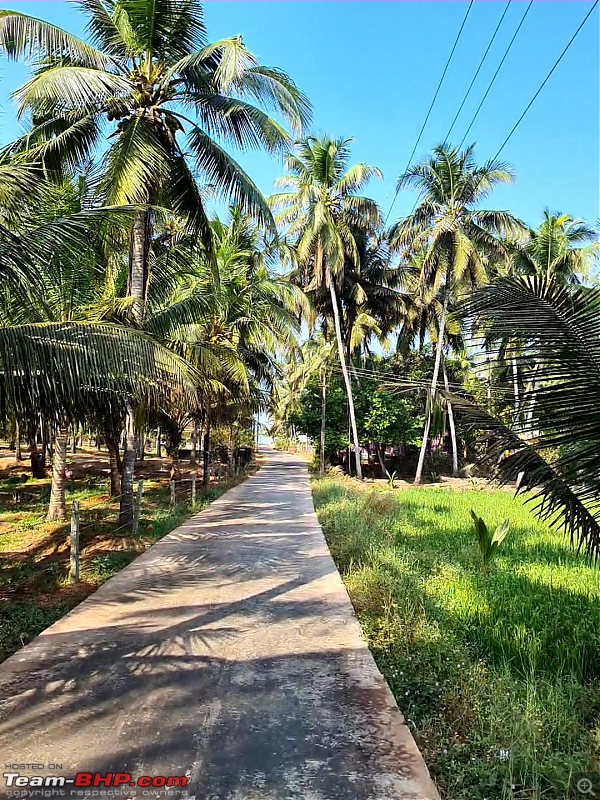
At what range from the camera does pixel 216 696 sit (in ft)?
12.7

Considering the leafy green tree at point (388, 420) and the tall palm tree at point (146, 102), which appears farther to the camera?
the leafy green tree at point (388, 420)

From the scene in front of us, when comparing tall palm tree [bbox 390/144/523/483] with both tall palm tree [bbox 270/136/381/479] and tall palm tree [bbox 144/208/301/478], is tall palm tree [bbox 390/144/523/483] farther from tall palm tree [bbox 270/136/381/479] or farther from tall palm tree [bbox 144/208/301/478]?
tall palm tree [bbox 144/208/301/478]

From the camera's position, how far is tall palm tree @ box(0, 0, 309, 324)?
8258 millimetres

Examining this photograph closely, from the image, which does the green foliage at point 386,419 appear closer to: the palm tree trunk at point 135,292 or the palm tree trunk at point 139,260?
the palm tree trunk at point 135,292

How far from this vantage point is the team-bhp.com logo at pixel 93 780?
9.43 feet

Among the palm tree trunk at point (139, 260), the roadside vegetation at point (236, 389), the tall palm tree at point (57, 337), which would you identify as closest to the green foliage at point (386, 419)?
the roadside vegetation at point (236, 389)

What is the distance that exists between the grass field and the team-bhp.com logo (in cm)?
204

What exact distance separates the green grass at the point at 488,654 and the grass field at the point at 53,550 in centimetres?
324

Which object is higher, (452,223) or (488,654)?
(452,223)

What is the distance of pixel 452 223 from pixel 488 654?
67.4ft

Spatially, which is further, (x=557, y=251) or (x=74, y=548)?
(x=557, y=251)

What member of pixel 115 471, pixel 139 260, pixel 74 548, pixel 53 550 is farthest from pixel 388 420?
pixel 74 548

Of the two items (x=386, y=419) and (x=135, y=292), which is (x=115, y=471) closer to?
(x=135, y=292)

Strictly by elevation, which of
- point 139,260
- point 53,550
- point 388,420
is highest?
point 139,260
